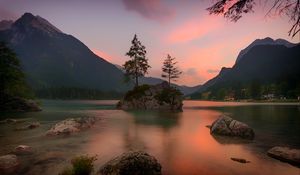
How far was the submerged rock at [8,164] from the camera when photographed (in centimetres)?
1261

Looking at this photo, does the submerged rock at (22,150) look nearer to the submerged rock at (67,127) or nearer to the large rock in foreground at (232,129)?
the submerged rock at (67,127)

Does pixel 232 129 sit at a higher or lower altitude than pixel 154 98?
lower

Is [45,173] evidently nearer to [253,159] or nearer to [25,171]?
[25,171]

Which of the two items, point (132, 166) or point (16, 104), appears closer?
point (132, 166)

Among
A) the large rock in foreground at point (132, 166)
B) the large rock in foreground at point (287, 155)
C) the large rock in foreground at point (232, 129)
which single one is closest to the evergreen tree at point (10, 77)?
the large rock in foreground at point (232, 129)

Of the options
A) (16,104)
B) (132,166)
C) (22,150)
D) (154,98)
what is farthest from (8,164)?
(154,98)

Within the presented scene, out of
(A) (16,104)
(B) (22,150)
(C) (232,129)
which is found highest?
(A) (16,104)

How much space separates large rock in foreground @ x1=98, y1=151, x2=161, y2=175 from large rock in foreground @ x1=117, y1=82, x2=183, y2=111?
195ft

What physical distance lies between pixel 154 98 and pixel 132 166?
207ft

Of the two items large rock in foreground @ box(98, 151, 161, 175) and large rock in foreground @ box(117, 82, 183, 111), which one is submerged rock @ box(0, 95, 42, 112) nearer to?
large rock in foreground @ box(117, 82, 183, 111)

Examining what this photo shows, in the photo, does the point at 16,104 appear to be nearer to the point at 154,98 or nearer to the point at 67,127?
the point at 154,98

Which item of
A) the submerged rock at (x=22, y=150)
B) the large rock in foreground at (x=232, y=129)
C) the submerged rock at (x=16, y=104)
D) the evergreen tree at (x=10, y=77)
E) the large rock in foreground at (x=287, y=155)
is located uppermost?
the evergreen tree at (x=10, y=77)

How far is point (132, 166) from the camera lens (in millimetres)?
11477

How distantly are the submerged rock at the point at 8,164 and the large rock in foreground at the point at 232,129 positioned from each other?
1931 cm
